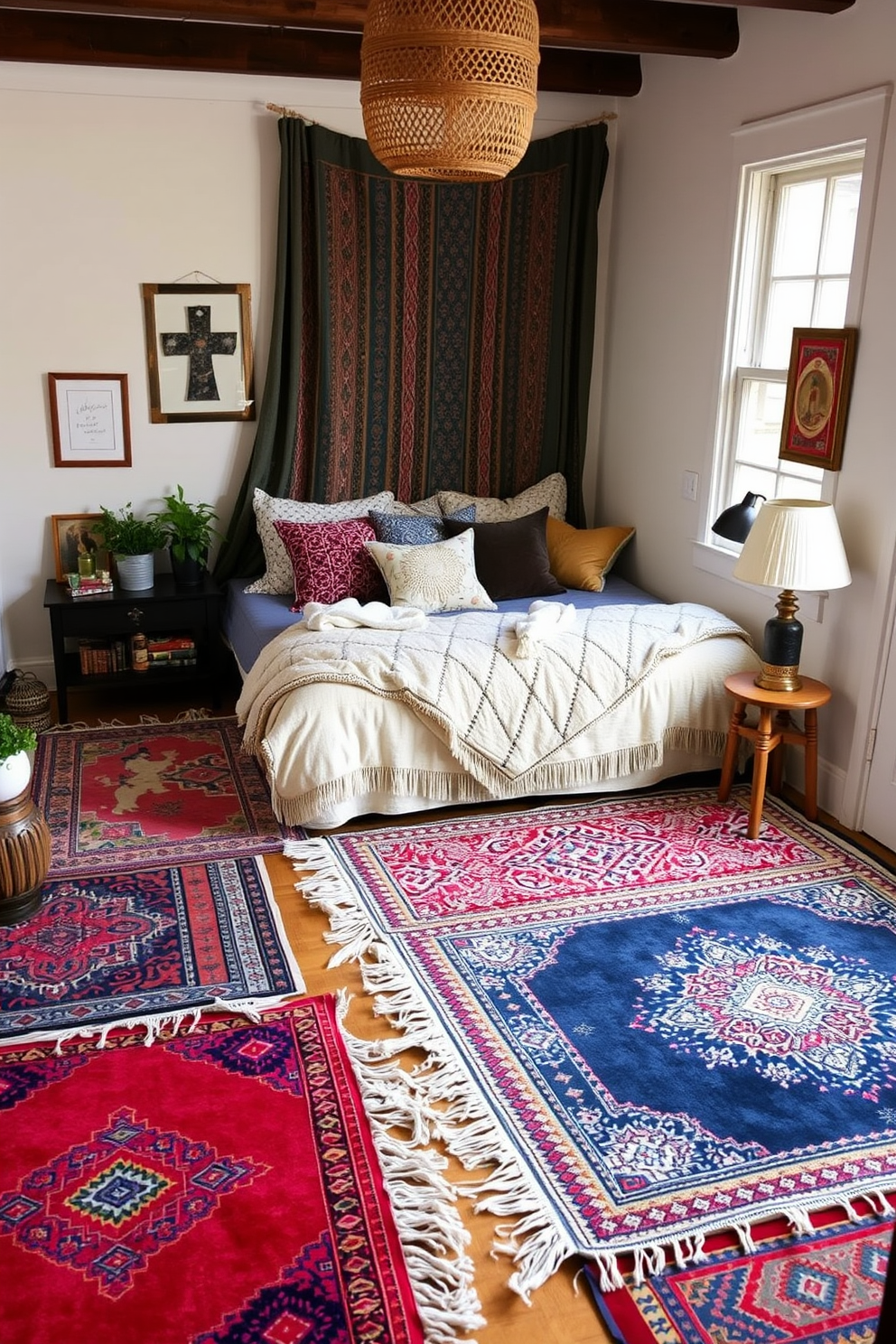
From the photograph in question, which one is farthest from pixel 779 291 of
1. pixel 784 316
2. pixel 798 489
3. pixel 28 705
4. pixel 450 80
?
pixel 28 705

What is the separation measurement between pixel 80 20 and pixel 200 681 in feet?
8.67

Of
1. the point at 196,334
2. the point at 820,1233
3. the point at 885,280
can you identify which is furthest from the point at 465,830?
the point at 196,334

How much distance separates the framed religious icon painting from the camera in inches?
191

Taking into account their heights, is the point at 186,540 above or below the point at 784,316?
below

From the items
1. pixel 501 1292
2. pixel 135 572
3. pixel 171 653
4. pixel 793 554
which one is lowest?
pixel 501 1292

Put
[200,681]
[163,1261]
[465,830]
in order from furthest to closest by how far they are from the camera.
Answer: [200,681], [465,830], [163,1261]

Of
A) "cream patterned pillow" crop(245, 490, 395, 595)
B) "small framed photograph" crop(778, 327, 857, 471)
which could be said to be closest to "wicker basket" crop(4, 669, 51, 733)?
"cream patterned pillow" crop(245, 490, 395, 595)

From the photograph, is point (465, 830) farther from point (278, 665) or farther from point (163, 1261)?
point (163, 1261)

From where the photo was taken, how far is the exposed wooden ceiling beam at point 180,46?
4.30 metres

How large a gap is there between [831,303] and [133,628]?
2942 millimetres

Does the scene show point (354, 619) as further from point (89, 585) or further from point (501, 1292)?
point (501, 1292)

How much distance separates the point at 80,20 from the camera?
4.29 metres

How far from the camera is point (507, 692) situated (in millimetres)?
3756

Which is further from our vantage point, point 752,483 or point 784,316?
point 752,483
